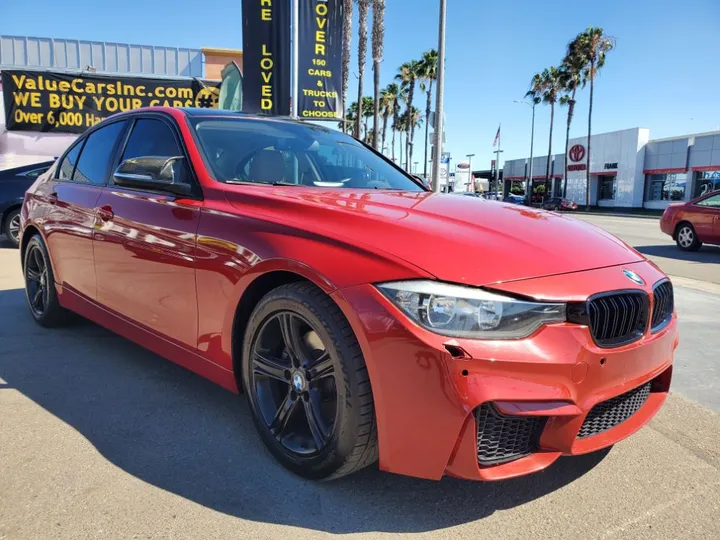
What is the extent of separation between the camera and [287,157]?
10.8 feet

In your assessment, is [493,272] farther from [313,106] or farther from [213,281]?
[313,106]

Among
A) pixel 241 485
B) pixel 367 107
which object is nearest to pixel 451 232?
pixel 241 485

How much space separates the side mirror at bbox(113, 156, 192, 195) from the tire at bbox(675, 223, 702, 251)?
12.7m

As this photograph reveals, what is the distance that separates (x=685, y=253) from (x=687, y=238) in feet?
1.65

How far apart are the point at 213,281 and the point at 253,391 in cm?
56

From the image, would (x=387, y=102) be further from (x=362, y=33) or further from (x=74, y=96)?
(x=74, y=96)

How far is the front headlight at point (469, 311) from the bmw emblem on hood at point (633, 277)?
57 centimetres

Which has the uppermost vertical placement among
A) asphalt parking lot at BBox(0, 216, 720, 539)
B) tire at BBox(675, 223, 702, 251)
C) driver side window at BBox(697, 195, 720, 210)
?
driver side window at BBox(697, 195, 720, 210)

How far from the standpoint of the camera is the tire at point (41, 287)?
14.5 feet

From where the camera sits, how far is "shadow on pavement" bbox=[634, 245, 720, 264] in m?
11.2

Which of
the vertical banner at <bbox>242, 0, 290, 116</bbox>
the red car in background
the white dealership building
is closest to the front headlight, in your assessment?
the vertical banner at <bbox>242, 0, 290, 116</bbox>

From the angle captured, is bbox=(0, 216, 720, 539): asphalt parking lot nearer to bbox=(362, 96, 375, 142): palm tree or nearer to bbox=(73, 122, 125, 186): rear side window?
bbox=(73, 122, 125, 186): rear side window

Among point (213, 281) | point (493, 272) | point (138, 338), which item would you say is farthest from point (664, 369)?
point (138, 338)

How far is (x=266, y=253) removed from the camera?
2.39 m
